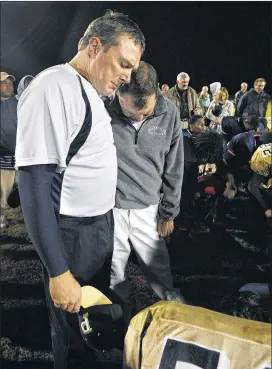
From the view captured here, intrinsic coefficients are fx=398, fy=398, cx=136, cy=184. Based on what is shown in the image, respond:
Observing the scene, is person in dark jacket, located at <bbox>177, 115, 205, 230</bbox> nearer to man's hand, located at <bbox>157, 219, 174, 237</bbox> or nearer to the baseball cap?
man's hand, located at <bbox>157, 219, 174, 237</bbox>

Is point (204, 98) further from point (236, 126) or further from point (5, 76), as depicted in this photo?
point (5, 76)

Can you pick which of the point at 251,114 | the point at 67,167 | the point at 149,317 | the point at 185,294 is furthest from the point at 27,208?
the point at 251,114

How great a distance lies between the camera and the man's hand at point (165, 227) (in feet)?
3.49

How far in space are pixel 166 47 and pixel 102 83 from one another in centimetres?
21

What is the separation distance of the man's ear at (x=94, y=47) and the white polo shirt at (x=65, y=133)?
6 centimetres

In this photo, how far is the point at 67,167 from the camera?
869 mm

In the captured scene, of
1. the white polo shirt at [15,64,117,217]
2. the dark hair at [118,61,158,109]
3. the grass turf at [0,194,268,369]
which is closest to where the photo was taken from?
the white polo shirt at [15,64,117,217]

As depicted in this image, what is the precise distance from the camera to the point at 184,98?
1018 mm

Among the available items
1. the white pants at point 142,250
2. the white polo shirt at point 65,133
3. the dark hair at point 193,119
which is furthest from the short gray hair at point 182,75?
the white pants at point 142,250

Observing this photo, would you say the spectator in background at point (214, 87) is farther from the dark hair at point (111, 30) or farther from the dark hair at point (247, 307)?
the dark hair at point (247, 307)

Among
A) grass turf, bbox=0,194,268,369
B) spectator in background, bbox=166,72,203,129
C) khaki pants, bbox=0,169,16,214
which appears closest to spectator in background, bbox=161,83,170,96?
spectator in background, bbox=166,72,203,129

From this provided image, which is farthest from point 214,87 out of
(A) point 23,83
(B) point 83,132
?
(A) point 23,83

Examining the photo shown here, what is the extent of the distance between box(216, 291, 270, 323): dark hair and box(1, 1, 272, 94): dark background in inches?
19.8

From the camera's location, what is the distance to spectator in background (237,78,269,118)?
3.25ft
